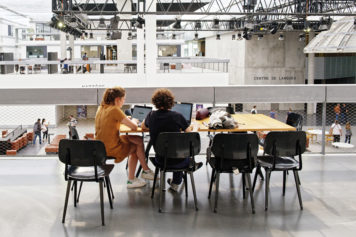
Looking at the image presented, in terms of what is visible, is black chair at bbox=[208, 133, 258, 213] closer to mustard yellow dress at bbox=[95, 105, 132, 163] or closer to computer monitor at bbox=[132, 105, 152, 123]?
mustard yellow dress at bbox=[95, 105, 132, 163]

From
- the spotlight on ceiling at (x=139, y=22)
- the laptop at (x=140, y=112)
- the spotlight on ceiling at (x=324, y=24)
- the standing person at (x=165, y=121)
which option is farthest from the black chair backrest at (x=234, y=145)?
the spotlight on ceiling at (x=324, y=24)

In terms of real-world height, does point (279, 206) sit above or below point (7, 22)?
below

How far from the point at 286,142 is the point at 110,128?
152cm

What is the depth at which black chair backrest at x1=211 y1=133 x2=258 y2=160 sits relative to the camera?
3.19 metres

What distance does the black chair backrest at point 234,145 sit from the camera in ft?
10.5

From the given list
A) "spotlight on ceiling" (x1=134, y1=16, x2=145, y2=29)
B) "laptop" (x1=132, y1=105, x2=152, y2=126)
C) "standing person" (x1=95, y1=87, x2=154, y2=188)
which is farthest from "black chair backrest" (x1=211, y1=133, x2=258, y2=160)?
"spotlight on ceiling" (x1=134, y1=16, x2=145, y2=29)

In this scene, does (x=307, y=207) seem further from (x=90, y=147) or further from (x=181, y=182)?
(x=90, y=147)

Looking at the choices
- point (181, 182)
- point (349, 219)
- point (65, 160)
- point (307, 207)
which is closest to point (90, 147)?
point (65, 160)

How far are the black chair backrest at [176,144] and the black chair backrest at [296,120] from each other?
1.50m

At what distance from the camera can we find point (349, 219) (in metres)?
3.16

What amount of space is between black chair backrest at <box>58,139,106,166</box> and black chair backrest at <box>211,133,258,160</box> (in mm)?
931

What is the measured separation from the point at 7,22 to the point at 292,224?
38.3 m

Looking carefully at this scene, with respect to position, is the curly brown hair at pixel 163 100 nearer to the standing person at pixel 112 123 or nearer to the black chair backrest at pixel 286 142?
the standing person at pixel 112 123

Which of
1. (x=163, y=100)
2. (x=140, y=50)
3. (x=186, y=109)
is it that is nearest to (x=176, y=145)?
(x=163, y=100)
